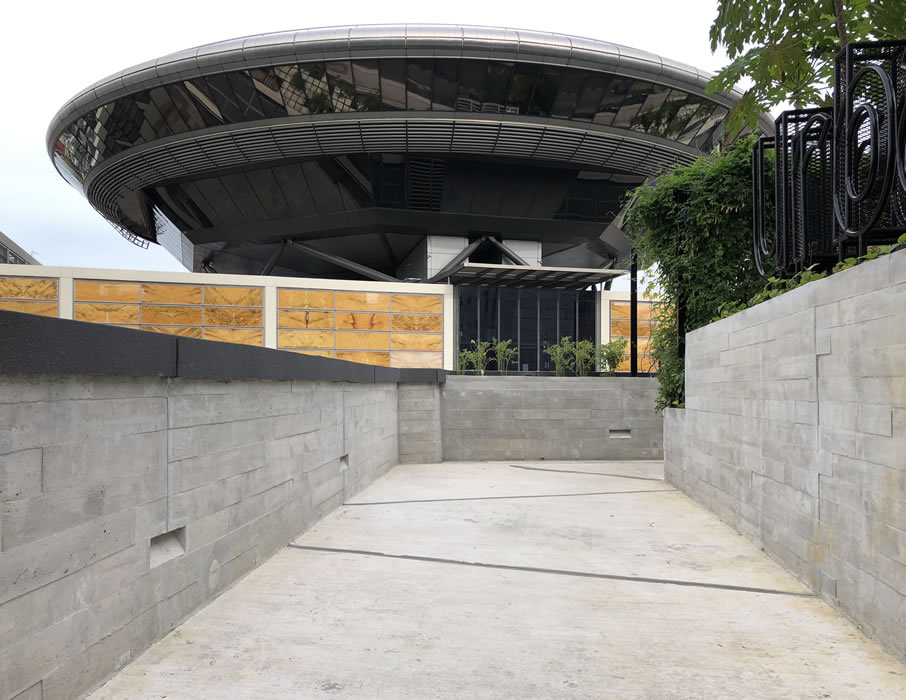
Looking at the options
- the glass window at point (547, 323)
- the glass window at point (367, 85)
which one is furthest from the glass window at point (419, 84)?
the glass window at point (547, 323)

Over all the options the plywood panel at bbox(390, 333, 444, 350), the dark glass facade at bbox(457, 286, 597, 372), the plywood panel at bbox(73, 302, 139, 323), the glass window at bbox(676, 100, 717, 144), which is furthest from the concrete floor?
the glass window at bbox(676, 100, 717, 144)

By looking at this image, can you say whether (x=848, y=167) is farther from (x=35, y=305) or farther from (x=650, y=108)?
(x=35, y=305)

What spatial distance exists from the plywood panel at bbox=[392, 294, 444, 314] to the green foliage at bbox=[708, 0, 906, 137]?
18.1 meters

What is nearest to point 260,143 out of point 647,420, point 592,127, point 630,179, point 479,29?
point 479,29

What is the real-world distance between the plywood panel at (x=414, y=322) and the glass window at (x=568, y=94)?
9.27 metres

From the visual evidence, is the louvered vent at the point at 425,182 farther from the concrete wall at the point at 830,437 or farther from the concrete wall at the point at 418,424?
the concrete wall at the point at 830,437

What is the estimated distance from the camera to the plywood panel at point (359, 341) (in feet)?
84.2

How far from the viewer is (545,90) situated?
86.7ft

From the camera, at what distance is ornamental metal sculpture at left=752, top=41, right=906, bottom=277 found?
4824 mm

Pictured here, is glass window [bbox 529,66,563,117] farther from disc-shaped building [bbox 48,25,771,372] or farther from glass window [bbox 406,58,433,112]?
glass window [bbox 406,58,433,112]

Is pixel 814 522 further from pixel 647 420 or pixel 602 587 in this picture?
pixel 647 420

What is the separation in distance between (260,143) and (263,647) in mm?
26833

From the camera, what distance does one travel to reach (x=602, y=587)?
17.2 ft

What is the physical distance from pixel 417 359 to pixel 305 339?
4.16m
